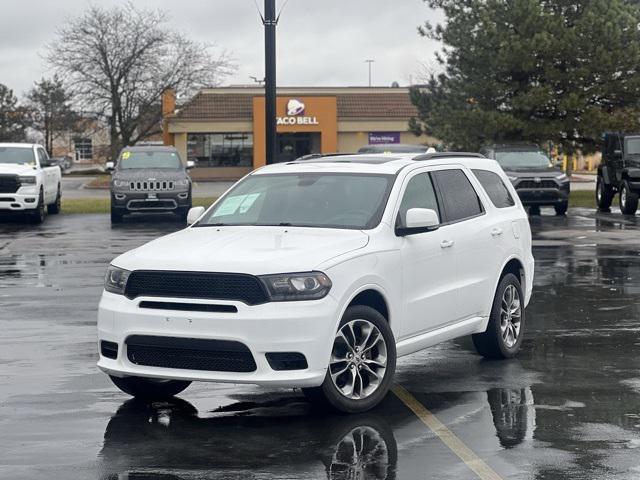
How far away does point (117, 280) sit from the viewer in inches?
321

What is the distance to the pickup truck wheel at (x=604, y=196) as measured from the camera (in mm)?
32312

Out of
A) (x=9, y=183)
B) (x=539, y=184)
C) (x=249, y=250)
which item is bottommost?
(x=539, y=184)

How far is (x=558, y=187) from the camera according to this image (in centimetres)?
3033

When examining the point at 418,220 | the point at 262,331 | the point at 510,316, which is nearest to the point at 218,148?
the point at 510,316

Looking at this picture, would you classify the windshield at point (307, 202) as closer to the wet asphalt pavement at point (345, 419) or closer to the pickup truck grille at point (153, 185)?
the wet asphalt pavement at point (345, 419)

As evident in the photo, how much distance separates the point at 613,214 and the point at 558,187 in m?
1.87

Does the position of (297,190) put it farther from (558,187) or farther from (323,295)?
(558,187)

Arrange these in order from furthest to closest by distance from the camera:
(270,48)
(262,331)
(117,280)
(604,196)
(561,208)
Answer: (604,196) → (561,208) → (270,48) → (117,280) → (262,331)

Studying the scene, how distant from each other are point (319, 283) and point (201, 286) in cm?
72

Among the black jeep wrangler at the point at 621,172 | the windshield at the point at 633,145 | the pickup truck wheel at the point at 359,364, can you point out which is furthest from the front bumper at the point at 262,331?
the windshield at the point at 633,145

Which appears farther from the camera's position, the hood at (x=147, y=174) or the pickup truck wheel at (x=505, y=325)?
the hood at (x=147, y=174)

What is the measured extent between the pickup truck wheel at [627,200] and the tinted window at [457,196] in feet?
67.3

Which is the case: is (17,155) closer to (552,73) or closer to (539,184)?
(539,184)

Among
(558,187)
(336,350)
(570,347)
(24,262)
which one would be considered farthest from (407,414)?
(558,187)
